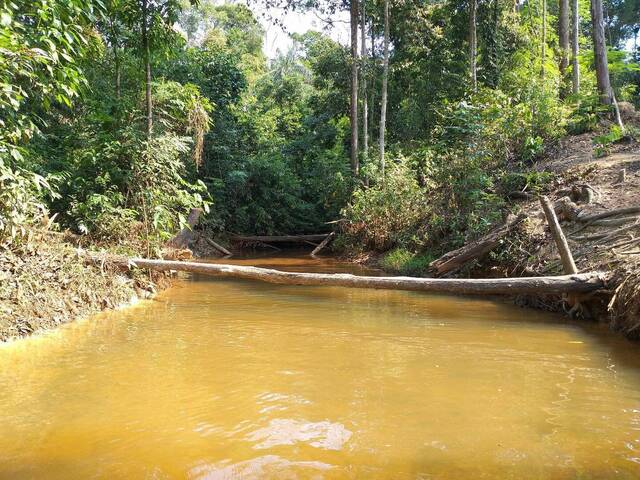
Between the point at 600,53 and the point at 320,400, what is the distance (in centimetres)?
1293

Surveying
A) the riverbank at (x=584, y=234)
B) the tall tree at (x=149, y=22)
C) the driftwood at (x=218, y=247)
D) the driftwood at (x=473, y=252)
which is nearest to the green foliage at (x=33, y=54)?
the tall tree at (x=149, y=22)

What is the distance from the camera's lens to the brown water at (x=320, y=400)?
9.53 feet

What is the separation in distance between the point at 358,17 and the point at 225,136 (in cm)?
Answer: 687

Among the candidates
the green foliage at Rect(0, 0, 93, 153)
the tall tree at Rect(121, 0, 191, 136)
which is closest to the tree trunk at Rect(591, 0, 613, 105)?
the tall tree at Rect(121, 0, 191, 136)

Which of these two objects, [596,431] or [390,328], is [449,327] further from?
[596,431]

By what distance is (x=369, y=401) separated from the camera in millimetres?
3898

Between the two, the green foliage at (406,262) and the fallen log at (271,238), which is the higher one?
the fallen log at (271,238)

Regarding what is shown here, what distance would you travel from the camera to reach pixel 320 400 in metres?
3.92

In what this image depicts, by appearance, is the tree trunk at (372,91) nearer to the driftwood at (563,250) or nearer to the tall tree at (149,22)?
the tall tree at (149,22)

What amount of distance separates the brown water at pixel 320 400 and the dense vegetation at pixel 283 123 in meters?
2.84

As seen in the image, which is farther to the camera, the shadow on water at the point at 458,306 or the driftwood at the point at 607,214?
the driftwood at the point at 607,214

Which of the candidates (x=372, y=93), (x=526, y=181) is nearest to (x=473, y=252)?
(x=526, y=181)

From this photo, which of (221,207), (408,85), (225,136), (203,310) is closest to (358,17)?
(408,85)

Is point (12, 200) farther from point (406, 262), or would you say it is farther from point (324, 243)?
point (324, 243)
